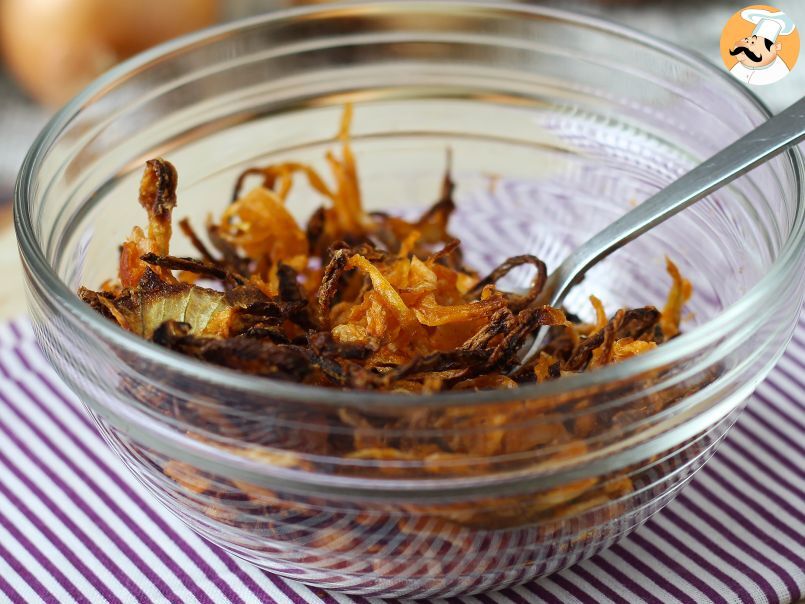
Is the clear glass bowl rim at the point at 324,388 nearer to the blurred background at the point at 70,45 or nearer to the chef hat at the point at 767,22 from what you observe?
the chef hat at the point at 767,22

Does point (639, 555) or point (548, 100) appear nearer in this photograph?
point (639, 555)

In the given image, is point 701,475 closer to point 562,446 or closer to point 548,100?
point 562,446

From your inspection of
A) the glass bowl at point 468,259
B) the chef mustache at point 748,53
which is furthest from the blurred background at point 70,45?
the chef mustache at point 748,53

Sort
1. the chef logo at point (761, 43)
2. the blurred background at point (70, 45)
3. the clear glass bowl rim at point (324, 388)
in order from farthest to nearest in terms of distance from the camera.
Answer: the blurred background at point (70, 45) < the chef logo at point (761, 43) < the clear glass bowl rim at point (324, 388)

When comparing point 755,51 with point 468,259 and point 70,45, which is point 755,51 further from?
point 70,45

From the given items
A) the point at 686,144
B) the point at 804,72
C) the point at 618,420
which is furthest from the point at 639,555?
the point at 804,72

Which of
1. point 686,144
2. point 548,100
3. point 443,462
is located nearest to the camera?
point 443,462
